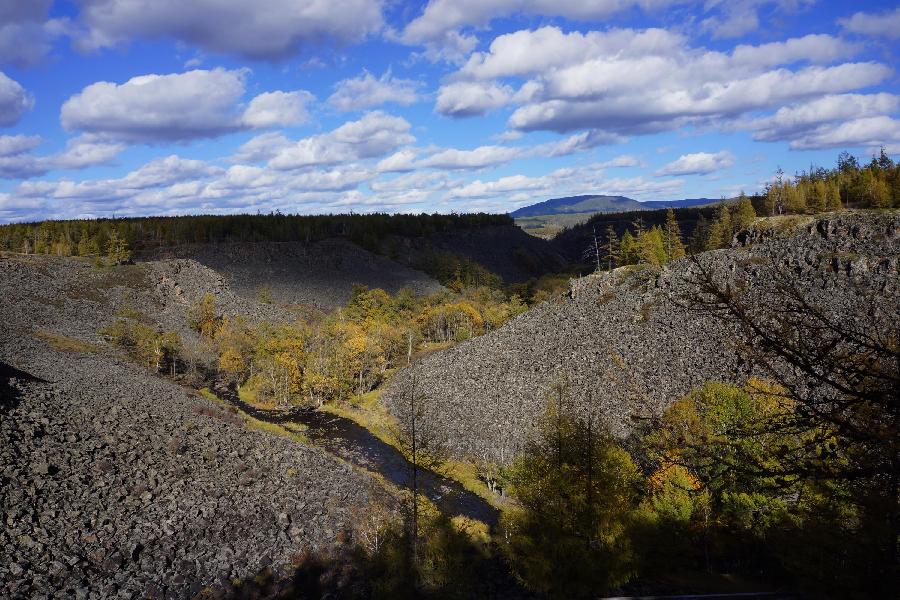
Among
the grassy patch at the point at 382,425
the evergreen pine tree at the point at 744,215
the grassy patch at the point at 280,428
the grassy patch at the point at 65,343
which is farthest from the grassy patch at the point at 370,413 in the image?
the evergreen pine tree at the point at 744,215

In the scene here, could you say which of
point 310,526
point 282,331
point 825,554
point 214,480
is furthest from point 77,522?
point 282,331

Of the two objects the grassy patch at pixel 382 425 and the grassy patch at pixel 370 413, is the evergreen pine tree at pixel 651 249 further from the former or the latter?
the grassy patch at pixel 382 425

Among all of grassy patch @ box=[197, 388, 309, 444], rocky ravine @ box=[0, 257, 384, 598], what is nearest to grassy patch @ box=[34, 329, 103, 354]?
rocky ravine @ box=[0, 257, 384, 598]

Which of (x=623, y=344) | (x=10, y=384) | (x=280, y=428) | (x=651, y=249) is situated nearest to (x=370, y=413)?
(x=280, y=428)

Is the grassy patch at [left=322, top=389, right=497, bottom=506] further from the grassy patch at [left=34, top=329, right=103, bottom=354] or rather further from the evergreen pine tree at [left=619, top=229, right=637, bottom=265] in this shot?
the evergreen pine tree at [left=619, top=229, right=637, bottom=265]

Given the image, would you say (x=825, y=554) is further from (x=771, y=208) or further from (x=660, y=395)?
(x=771, y=208)

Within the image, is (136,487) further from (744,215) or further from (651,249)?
(744,215)
